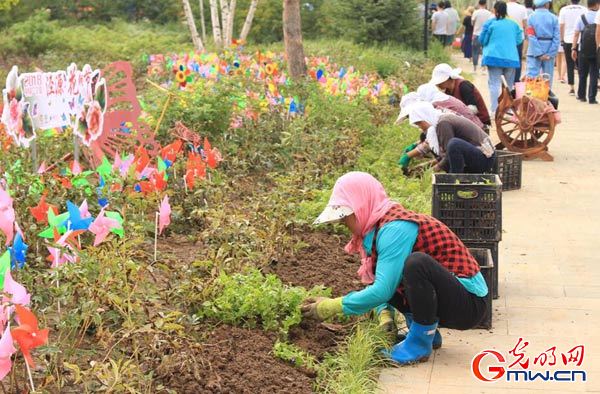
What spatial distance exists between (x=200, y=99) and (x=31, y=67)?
12.9m

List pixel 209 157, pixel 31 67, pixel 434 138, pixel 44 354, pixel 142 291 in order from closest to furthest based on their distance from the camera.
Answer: pixel 44 354 → pixel 142 291 → pixel 209 157 → pixel 434 138 → pixel 31 67

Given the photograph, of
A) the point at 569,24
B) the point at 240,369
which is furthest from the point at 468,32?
the point at 240,369

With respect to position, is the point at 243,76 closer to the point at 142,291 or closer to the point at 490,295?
the point at 490,295

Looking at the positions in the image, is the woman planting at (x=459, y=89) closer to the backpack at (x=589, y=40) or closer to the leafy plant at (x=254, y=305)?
the leafy plant at (x=254, y=305)

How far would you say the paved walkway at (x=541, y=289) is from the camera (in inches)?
204

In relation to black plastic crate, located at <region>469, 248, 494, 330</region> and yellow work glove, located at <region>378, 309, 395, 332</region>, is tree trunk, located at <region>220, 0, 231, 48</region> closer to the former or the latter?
black plastic crate, located at <region>469, 248, 494, 330</region>

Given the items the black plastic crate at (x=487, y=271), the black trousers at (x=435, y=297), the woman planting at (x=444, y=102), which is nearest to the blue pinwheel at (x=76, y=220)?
the black trousers at (x=435, y=297)

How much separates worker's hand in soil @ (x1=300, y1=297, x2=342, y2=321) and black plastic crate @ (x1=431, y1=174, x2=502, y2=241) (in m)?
1.24

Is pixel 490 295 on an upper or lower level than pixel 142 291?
lower

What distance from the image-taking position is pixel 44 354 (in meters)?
4.22

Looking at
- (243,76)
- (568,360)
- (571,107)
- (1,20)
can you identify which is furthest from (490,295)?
(1,20)

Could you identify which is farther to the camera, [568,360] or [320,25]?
[320,25]

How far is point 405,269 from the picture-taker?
5148 millimetres

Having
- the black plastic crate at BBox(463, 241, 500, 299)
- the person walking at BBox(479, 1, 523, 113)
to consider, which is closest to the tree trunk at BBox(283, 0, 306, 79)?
the person walking at BBox(479, 1, 523, 113)
